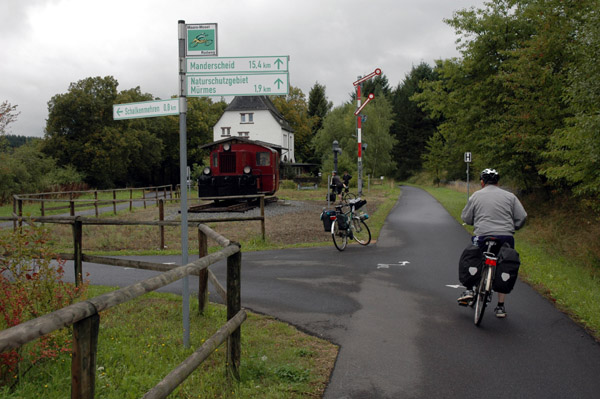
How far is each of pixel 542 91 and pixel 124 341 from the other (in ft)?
50.6

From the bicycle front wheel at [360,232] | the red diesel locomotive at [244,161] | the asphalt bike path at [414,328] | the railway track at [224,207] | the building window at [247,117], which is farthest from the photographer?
the building window at [247,117]

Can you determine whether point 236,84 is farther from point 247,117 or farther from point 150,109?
point 247,117

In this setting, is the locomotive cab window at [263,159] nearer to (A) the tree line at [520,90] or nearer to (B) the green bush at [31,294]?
(A) the tree line at [520,90]

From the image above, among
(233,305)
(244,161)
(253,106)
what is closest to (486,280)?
(233,305)

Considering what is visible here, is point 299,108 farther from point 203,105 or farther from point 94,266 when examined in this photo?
point 94,266

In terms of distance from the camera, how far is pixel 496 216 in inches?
235

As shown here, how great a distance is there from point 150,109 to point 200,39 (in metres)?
0.81

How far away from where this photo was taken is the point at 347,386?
13.1ft

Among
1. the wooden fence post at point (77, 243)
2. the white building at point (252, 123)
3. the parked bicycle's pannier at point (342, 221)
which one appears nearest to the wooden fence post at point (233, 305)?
the wooden fence post at point (77, 243)

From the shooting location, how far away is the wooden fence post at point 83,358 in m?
2.12

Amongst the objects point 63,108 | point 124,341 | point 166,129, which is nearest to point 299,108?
point 166,129

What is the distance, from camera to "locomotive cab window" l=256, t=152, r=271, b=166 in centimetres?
2670

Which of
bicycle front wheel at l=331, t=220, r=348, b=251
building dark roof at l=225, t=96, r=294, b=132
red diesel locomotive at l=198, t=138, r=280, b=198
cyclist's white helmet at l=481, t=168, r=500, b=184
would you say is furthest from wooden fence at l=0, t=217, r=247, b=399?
building dark roof at l=225, t=96, r=294, b=132

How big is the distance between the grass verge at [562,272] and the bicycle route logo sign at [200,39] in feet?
16.6
